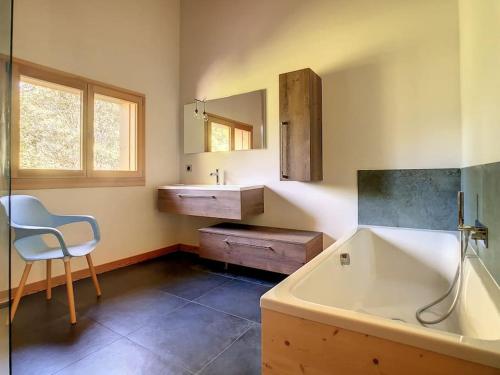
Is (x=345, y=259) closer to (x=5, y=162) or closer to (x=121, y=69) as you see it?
(x=5, y=162)

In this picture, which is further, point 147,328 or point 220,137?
point 220,137

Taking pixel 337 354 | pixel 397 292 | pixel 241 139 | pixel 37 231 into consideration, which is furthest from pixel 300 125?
pixel 37 231

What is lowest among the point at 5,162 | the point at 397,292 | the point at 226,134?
the point at 397,292

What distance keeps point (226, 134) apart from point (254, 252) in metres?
1.50

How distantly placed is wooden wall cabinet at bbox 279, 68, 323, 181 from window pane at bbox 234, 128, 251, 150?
2.10ft

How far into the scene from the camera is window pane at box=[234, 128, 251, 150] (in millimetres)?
3027

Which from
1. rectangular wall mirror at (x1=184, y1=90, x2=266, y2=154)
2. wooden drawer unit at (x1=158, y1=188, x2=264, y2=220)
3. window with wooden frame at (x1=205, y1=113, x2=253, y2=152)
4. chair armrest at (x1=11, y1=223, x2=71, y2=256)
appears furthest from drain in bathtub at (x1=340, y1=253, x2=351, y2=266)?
chair armrest at (x1=11, y1=223, x2=71, y2=256)

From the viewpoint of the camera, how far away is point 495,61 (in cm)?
115

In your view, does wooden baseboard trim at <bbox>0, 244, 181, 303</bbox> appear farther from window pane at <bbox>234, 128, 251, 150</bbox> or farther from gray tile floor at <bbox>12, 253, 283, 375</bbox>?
window pane at <bbox>234, 128, 251, 150</bbox>

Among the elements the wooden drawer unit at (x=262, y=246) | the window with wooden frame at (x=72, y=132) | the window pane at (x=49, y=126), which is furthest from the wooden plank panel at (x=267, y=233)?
→ the window pane at (x=49, y=126)

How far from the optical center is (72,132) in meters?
2.56

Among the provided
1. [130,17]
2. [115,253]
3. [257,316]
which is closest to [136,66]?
[130,17]

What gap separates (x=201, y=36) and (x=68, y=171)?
2.33 m

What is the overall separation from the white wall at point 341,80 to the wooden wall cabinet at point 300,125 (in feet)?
0.64
